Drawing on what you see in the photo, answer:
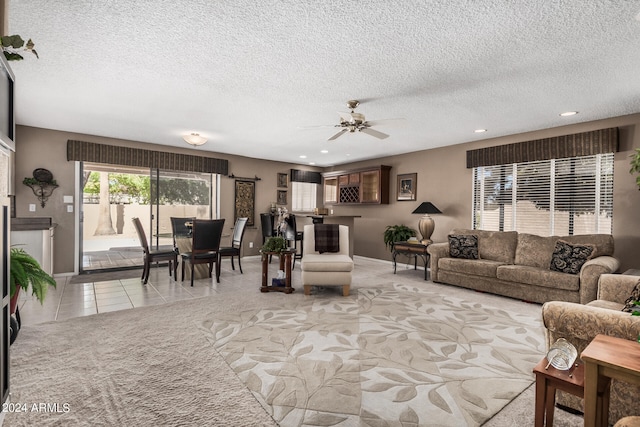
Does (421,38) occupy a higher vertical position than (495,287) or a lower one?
higher

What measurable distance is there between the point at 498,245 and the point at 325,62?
3.88 meters

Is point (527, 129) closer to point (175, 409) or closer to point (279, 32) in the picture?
point (279, 32)

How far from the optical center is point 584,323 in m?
1.64

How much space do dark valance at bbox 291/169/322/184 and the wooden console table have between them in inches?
280

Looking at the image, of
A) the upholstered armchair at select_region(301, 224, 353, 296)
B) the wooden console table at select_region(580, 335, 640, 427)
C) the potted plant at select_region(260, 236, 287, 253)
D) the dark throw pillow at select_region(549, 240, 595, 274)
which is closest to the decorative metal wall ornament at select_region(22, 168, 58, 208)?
the potted plant at select_region(260, 236, 287, 253)

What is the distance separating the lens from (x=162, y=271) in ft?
18.7

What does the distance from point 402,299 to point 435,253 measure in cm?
136

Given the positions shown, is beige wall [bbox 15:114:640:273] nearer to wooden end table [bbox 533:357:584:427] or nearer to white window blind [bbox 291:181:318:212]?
white window blind [bbox 291:181:318:212]

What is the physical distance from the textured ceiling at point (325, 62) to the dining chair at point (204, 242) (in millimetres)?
1516

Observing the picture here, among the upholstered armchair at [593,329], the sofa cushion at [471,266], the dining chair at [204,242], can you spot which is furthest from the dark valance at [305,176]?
the upholstered armchair at [593,329]

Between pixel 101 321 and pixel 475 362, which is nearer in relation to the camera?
pixel 475 362

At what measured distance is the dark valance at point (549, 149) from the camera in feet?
13.3

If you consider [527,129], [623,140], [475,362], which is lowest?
[475,362]

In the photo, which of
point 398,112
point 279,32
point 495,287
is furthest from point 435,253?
point 279,32
